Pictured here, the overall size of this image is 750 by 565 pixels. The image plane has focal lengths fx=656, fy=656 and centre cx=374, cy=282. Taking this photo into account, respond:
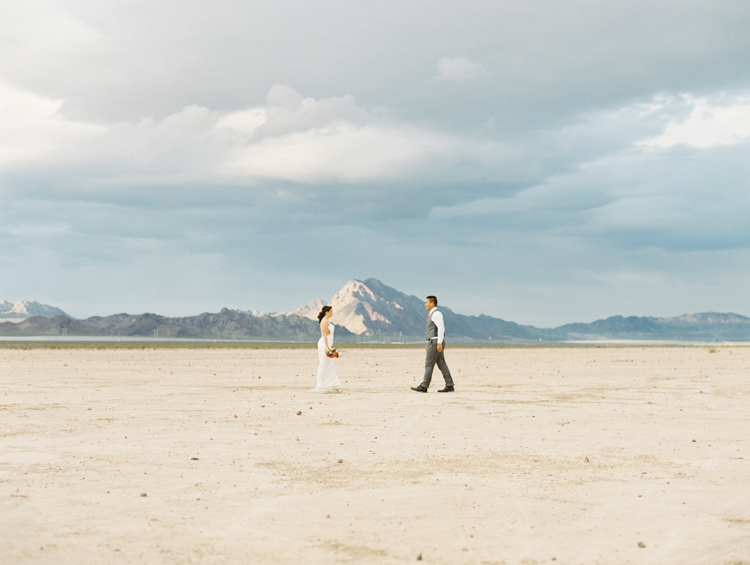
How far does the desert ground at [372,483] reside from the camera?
5820 mm

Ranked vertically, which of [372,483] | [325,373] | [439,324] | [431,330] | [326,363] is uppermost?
[439,324]

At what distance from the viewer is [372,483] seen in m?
8.04

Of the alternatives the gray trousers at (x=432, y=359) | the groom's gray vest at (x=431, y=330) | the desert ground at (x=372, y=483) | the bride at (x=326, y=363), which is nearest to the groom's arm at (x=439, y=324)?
the groom's gray vest at (x=431, y=330)

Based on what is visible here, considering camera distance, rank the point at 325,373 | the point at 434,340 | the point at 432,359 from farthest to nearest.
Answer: the point at 325,373 < the point at 432,359 < the point at 434,340

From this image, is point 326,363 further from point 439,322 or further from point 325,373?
point 439,322

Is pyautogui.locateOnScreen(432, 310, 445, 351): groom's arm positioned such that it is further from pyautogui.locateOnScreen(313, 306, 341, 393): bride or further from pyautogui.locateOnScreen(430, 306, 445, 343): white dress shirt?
pyautogui.locateOnScreen(313, 306, 341, 393): bride

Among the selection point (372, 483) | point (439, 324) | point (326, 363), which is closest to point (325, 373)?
point (326, 363)

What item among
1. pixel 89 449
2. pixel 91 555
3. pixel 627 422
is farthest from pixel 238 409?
pixel 91 555

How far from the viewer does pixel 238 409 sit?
15.3m

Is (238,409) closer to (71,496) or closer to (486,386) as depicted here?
(71,496)

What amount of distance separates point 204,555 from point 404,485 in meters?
2.96

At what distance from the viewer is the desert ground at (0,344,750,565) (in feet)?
19.1

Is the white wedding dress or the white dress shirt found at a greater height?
the white dress shirt

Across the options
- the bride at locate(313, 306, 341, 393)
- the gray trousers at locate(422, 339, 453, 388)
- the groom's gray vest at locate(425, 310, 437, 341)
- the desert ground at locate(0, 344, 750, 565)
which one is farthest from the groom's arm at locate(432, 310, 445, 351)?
the bride at locate(313, 306, 341, 393)
